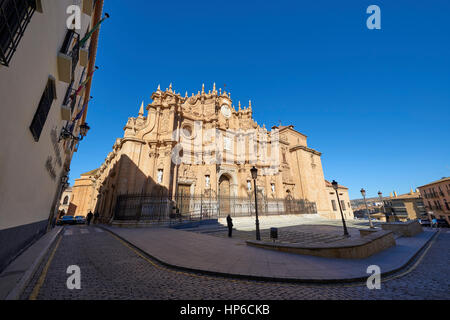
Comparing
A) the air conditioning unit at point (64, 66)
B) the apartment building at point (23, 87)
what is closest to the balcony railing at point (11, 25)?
the apartment building at point (23, 87)

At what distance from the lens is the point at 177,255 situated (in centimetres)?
531

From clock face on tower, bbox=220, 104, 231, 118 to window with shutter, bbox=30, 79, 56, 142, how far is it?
22992 millimetres

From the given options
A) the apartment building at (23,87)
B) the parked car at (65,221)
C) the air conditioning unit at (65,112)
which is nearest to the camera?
the apartment building at (23,87)

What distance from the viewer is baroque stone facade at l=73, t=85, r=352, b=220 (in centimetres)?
1730

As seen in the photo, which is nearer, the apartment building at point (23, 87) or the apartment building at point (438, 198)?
the apartment building at point (23, 87)

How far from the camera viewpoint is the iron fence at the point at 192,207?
46.5 feet

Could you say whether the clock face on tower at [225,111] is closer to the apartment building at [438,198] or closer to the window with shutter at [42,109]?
the window with shutter at [42,109]

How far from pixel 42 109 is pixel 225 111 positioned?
79.5ft

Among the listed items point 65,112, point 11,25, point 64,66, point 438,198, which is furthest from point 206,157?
point 438,198

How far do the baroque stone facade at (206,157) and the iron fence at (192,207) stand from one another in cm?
106

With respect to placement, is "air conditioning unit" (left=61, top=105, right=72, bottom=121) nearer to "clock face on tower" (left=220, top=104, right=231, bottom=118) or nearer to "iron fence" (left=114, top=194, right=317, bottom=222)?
"iron fence" (left=114, top=194, right=317, bottom=222)

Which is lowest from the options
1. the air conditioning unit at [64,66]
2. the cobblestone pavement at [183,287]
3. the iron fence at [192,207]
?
the cobblestone pavement at [183,287]

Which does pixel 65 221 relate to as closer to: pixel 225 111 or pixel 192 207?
pixel 192 207
